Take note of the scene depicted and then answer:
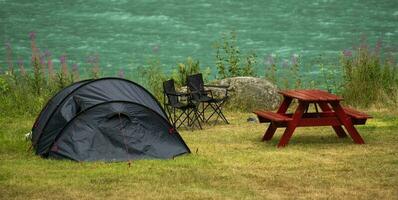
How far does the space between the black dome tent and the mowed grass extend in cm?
22

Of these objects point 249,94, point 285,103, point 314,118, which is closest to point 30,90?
point 249,94

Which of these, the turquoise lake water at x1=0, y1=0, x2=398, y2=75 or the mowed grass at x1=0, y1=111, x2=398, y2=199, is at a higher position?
the mowed grass at x1=0, y1=111, x2=398, y2=199

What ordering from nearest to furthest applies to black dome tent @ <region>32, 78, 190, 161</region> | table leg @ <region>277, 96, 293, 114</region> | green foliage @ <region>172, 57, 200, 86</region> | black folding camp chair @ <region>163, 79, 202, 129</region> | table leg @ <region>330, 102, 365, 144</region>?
black dome tent @ <region>32, 78, 190, 161</region> < table leg @ <region>330, 102, 365, 144</region> < table leg @ <region>277, 96, 293, 114</region> < black folding camp chair @ <region>163, 79, 202, 129</region> < green foliage @ <region>172, 57, 200, 86</region>

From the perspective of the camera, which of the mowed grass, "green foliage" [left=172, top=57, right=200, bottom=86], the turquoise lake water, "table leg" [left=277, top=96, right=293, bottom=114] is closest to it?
the mowed grass

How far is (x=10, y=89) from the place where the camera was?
15.3 m

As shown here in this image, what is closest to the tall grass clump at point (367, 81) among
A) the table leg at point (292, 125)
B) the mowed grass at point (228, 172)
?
the mowed grass at point (228, 172)

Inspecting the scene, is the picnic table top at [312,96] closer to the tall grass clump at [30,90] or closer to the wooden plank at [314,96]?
the wooden plank at [314,96]

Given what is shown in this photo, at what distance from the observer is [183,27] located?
31672mm

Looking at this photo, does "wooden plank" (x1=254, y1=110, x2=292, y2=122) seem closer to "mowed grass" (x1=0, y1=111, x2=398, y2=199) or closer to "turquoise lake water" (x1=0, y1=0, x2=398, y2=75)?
"mowed grass" (x1=0, y1=111, x2=398, y2=199)

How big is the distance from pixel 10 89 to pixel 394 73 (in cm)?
696

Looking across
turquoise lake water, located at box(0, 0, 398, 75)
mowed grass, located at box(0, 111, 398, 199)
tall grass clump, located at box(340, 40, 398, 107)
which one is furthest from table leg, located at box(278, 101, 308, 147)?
turquoise lake water, located at box(0, 0, 398, 75)

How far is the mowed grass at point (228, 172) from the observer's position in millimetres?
8320

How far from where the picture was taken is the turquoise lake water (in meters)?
26.9

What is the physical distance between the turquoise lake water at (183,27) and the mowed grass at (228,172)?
41.2 feet
